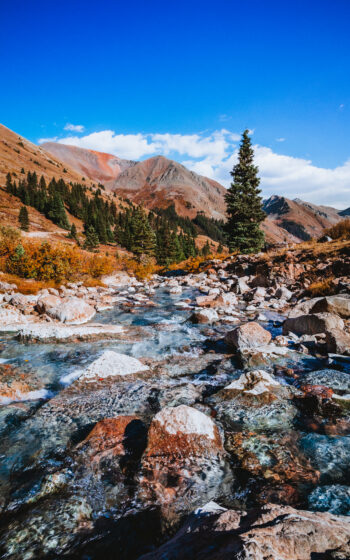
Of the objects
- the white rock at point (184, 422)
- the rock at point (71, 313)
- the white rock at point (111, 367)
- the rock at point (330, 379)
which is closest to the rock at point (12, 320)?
the rock at point (71, 313)

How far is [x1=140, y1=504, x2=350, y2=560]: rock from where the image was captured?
1.45m

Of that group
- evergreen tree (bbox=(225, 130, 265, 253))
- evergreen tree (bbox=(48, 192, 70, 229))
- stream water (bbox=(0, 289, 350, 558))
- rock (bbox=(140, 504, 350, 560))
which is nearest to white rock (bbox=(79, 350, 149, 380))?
stream water (bbox=(0, 289, 350, 558))

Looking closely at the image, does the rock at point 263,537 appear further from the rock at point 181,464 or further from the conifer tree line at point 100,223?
the conifer tree line at point 100,223

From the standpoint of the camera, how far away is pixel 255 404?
4625 millimetres

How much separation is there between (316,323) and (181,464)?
6.43 metres

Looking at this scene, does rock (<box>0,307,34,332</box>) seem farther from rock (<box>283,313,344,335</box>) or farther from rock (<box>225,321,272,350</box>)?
rock (<box>283,313,344,335</box>)

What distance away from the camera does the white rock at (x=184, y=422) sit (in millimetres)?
3516

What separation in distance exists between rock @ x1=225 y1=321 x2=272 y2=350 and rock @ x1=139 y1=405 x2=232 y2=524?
12.4ft

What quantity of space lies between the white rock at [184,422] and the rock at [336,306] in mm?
7258

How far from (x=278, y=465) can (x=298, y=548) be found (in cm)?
212

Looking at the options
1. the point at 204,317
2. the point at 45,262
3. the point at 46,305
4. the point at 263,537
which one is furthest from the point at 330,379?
the point at 45,262

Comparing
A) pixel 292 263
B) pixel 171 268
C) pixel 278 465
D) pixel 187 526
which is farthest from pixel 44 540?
pixel 171 268

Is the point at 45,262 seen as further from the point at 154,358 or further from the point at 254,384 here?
the point at 254,384

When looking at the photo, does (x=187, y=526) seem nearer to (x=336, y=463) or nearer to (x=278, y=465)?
(x=278, y=465)
